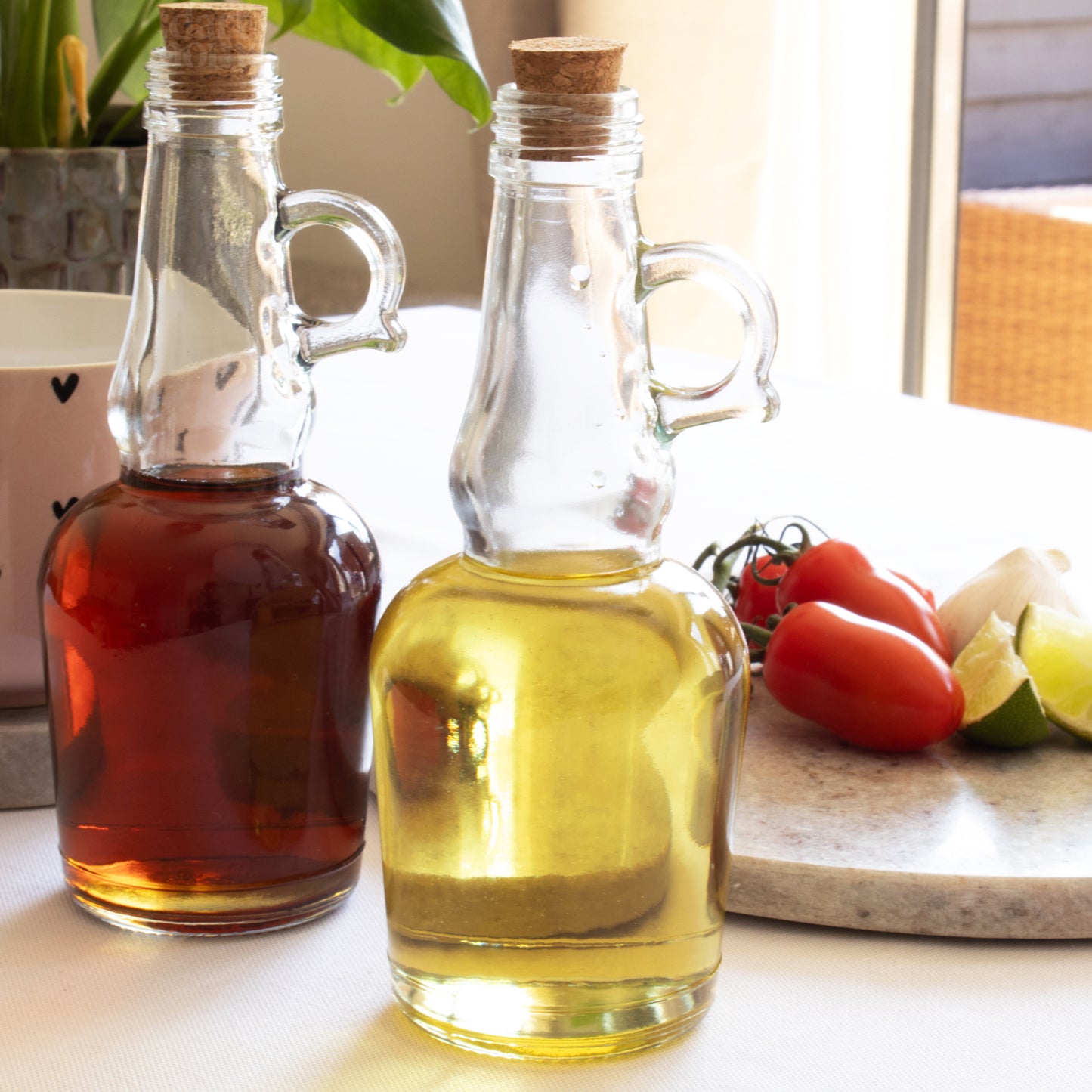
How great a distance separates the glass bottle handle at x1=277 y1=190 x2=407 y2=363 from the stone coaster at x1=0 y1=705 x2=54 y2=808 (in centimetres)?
20

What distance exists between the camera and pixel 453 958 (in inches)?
17.7

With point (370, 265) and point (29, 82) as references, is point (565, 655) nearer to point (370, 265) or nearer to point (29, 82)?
point (370, 265)

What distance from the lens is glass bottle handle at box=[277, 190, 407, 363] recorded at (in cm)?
49

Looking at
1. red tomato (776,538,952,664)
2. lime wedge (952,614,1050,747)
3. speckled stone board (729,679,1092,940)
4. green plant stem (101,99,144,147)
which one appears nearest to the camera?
speckled stone board (729,679,1092,940)

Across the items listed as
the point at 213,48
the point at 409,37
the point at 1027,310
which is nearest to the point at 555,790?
the point at 213,48

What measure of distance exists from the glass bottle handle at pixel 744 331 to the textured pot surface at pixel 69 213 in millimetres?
555

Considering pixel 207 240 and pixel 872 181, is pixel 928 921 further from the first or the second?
pixel 872 181

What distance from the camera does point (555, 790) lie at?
434 mm

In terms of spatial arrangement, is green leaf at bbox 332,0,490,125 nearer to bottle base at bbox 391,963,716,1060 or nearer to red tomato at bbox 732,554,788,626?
red tomato at bbox 732,554,788,626

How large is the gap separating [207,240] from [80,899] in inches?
8.8

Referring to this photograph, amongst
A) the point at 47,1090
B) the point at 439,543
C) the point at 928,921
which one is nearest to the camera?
the point at 47,1090

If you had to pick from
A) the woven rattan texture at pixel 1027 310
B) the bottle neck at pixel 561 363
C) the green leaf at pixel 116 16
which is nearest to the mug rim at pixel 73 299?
the bottle neck at pixel 561 363

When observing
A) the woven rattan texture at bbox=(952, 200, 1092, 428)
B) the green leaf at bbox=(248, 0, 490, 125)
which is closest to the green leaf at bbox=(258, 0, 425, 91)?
the green leaf at bbox=(248, 0, 490, 125)

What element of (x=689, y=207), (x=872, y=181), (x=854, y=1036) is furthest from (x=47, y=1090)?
(x=872, y=181)
